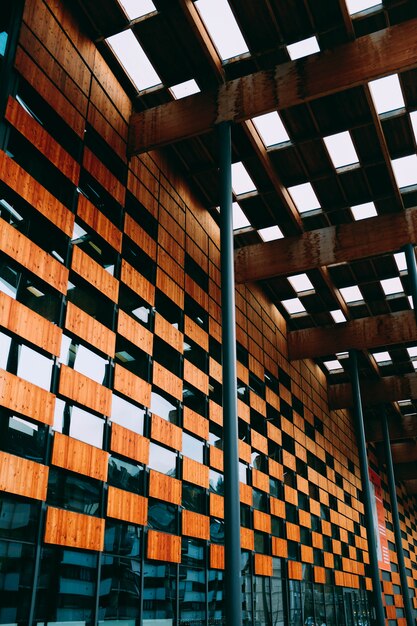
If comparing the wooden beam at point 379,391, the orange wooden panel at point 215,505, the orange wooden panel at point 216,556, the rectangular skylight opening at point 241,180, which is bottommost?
the orange wooden panel at point 216,556

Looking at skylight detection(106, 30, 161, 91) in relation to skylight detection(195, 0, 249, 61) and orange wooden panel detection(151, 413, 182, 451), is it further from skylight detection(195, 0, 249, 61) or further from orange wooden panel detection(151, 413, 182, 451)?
orange wooden panel detection(151, 413, 182, 451)

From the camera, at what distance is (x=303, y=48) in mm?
18688

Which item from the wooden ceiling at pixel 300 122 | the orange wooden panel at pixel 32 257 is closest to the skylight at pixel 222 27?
the wooden ceiling at pixel 300 122

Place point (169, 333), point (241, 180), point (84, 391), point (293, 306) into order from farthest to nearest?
point (293, 306)
point (241, 180)
point (169, 333)
point (84, 391)

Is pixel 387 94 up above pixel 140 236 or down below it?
above

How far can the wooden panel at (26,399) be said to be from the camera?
12289mm

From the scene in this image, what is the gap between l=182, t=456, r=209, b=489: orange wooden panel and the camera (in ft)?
63.6

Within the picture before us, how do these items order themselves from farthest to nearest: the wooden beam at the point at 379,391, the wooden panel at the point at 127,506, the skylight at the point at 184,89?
the wooden beam at the point at 379,391, the skylight at the point at 184,89, the wooden panel at the point at 127,506

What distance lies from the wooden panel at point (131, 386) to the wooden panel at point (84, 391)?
63 centimetres

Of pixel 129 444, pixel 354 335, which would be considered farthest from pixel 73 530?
pixel 354 335

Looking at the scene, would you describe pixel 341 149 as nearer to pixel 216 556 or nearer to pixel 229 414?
pixel 229 414

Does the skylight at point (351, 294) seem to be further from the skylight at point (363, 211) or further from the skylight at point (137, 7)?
the skylight at point (137, 7)

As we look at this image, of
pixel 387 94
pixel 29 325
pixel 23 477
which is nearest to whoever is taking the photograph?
pixel 23 477

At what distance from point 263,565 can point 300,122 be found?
1717cm
